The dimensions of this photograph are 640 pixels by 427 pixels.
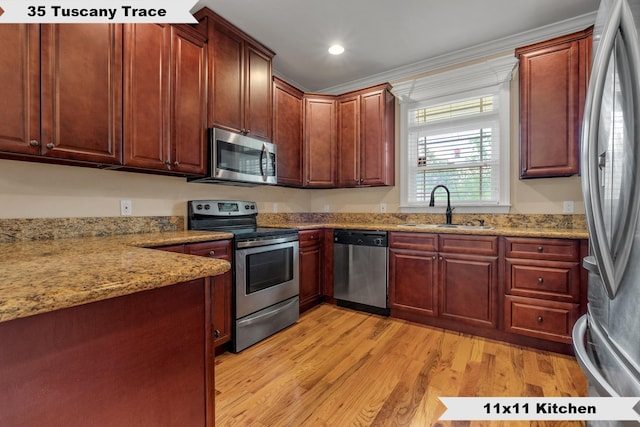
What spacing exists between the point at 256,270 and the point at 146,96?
57.5 inches

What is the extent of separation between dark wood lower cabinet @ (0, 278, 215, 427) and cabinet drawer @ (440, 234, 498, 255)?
2.21 metres

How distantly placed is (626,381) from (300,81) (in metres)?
3.78

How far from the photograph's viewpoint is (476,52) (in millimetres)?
2918

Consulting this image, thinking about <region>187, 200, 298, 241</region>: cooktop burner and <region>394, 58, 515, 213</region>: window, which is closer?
<region>187, 200, 298, 241</region>: cooktop burner

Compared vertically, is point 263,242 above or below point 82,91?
below

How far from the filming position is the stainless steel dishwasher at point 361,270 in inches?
112

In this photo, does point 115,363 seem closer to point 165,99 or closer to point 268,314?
point 268,314

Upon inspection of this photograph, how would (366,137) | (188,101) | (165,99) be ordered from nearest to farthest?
(165,99)
(188,101)
(366,137)

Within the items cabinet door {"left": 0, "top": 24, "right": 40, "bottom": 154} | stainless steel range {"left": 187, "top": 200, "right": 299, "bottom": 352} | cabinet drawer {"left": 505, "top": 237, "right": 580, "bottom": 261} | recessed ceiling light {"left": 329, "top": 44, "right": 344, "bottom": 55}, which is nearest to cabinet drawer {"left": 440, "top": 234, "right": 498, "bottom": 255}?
cabinet drawer {"left": 505, "top": 237, "right": 580, "bottom": 261}

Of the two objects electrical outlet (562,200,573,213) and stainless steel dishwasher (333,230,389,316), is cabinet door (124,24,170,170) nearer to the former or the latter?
stainless steel dishwasher (333,230,389,316)

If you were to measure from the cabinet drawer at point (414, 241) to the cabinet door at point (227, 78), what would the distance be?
1.75 meters

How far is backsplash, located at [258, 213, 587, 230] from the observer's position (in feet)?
8.40

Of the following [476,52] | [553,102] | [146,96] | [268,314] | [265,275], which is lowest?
[268,314]

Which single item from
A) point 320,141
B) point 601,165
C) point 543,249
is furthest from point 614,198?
point 320,141
